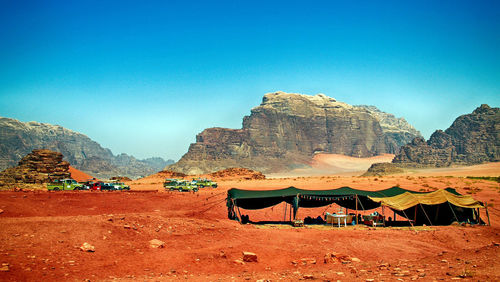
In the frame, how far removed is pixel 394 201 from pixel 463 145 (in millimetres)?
125841

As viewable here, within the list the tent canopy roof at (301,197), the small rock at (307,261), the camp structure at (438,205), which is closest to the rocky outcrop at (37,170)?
the tent canopy roof at (301,197)

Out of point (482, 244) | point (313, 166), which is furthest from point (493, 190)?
point (313, 166)

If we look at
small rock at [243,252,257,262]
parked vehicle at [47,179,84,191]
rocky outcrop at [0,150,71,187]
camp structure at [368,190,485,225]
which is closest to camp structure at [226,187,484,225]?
camp structure at [368,190,485,225]

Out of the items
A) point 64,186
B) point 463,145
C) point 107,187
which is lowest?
point 107,187

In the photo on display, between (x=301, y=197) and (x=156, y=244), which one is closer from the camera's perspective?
(x=156, y=244)

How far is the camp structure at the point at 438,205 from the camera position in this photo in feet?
73.2

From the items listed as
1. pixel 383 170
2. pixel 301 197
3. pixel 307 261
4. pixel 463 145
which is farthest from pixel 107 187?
pixel 463 145

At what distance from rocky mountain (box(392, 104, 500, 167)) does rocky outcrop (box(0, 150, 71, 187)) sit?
344 ft

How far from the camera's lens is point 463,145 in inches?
5044

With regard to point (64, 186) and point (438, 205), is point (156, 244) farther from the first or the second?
point (64, 186)

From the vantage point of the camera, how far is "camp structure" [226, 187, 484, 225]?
22.5m

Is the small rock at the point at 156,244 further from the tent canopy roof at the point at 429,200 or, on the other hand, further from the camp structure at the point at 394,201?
the tent canopy roof at the point at 429,200

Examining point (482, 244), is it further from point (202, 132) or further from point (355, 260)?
point (202, 132)

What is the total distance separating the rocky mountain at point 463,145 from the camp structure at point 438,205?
103046 mm
